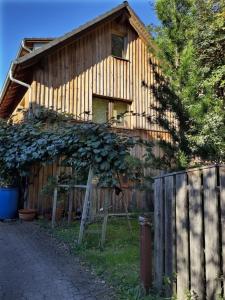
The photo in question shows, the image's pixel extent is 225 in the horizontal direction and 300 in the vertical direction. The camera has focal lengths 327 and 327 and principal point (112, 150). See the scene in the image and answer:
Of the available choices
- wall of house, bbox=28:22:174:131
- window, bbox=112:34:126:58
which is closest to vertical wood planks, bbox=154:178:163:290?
wall of house, bbox=28:22:174:131

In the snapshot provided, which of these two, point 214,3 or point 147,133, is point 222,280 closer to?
point 147,133

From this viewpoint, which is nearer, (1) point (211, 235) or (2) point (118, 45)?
(1) point (211, 235)

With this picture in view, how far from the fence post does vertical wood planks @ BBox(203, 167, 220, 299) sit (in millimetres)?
1132

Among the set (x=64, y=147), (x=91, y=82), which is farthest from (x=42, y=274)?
(x=91, y=82)

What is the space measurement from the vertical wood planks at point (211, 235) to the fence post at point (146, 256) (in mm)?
1132

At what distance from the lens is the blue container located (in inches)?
365

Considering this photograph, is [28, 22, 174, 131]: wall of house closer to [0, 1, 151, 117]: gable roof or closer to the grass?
[0, 1, 151, 117]: gable roof

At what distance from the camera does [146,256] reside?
4141 mm

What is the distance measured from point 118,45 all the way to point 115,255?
9824 millimetres

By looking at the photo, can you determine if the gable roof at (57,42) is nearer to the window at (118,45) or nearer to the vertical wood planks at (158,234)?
the window at (118,45)

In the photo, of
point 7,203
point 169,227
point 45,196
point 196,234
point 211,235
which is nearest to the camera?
point 211,235

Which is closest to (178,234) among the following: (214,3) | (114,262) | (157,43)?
(114,262)

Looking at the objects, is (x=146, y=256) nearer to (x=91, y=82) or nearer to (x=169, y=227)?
(x=169, y=227)

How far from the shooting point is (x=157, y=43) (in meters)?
7.37
